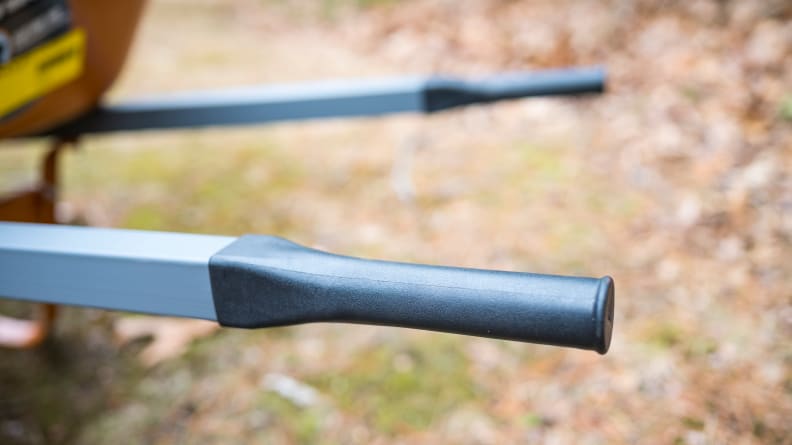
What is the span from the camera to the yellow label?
4.35 ft

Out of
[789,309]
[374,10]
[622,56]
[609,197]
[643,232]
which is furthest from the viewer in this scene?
[374,10]

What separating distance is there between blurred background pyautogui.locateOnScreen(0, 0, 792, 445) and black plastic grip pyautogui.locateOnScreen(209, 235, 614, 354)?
608mm

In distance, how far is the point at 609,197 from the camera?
6.77 feet

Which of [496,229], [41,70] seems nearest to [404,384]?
[496,229]

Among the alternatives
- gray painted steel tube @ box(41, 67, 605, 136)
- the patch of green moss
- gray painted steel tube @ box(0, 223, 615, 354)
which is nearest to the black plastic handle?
gray painted steel tube @ box(41, 67, 605, 136)

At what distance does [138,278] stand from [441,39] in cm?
332

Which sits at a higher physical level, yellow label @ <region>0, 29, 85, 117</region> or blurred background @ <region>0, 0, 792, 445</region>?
yellow label @ <region>0, 29, 85, 117</region>

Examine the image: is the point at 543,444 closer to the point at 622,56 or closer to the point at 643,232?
the point at 643,232

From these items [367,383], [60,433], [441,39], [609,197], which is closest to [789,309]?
[609,197]

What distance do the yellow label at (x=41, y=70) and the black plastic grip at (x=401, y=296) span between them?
0.85m

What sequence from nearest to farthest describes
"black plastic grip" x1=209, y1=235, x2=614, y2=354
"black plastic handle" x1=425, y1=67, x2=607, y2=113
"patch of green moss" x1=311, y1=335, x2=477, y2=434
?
"black plastic grip" x1=209, y1=235, x2=614, y2=354 < "patch of green moss" x1=311, y1=335, x2=477, y2=434 < "black plastic handle" x1=425, y1=67, x2=607, y2=113

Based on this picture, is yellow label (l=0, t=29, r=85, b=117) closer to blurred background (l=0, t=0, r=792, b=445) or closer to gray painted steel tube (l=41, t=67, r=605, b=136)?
gray painted steel tube (l=41, t=67, r=605, b=136)

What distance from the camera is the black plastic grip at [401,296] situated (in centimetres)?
61

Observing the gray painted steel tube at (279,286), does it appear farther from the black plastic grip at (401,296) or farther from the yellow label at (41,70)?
the yellow label at (41,70)
